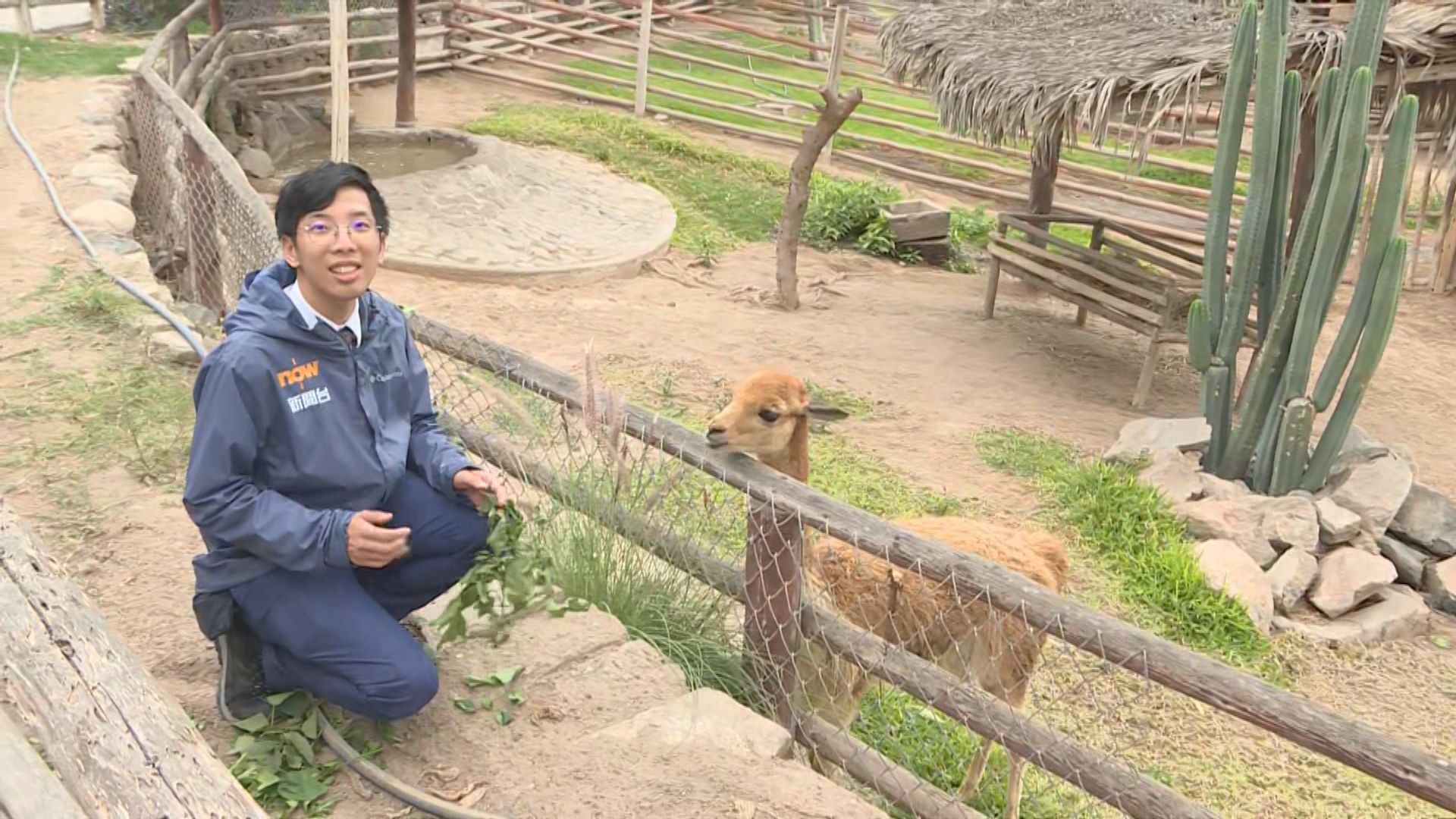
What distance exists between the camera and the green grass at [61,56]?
36.9 feet

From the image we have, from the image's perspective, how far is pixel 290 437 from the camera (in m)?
2.53

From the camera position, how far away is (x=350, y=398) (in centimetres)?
264

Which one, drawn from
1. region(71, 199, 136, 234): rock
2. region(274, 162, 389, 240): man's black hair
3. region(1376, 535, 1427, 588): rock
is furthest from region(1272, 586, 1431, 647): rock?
region(71, 199, 136, 234): rock

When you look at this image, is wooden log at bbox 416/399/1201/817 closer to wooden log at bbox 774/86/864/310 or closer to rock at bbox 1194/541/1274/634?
rock at bbox 1194/541/1274/634

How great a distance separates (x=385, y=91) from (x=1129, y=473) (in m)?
11.7

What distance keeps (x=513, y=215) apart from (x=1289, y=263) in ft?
20.7

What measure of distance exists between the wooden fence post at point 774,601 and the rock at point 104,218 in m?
5.15

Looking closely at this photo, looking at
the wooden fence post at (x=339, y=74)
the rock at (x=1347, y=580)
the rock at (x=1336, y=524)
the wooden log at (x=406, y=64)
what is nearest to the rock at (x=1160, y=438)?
the rock at (x=1336, y=524)

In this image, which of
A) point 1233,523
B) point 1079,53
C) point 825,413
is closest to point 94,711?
point 825,413

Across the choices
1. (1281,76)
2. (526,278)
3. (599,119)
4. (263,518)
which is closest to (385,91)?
(599,119)

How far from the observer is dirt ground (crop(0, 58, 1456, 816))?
3.65m

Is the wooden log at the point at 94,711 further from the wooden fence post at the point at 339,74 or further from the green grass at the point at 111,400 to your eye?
the wooden fence post at the point at 339,74

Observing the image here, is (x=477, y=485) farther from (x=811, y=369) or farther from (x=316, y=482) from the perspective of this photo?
(x=811, y=369)

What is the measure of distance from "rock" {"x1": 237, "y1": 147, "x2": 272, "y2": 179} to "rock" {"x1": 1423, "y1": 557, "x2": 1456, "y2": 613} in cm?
1014
